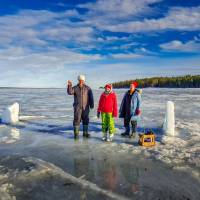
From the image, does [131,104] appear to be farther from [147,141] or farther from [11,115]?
[11,115]

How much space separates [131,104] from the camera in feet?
34.0

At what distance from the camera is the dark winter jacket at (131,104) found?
405 inches

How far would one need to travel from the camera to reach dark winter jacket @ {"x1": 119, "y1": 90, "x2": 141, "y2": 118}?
10289mm

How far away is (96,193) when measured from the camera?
524 cm

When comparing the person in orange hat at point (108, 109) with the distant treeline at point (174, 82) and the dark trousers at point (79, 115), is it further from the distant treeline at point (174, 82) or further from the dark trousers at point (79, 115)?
the distant treeline at point (174, 82)

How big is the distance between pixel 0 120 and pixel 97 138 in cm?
613

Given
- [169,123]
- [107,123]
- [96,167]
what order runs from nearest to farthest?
[96,167]
[107,123]
[169,123]

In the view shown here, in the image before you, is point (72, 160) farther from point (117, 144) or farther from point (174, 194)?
point (174, 194)

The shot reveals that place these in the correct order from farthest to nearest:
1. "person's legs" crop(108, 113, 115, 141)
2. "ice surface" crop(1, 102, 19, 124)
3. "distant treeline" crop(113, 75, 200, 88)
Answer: "distant treeline" crop(113, 75, 200, 88)
"ice surface" crop(1, 102, 19, 124)
"person's legs" crop(108, 113, 115, 141)

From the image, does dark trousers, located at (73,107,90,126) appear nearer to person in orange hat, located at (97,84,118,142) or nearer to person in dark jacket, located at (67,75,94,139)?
person in dark jacket, located at (67,75,94,139)

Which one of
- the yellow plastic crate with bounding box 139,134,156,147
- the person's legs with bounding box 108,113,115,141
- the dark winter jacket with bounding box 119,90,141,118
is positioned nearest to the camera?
the yellow plastic crate with bounding box 139,134,156,147

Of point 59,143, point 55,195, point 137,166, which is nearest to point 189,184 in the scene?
point 137,166

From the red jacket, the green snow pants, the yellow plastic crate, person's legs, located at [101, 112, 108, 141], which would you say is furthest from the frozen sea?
the red jacket

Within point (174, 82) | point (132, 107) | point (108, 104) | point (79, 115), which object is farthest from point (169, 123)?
point (174, 82)
